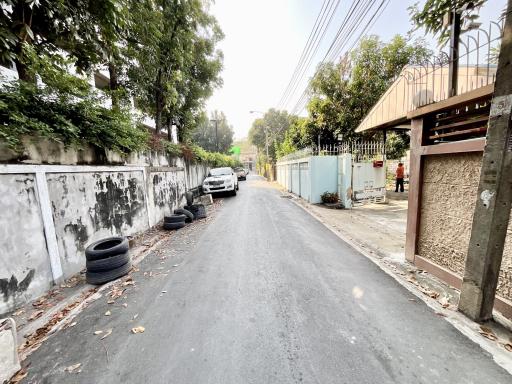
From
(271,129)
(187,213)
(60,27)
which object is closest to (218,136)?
(271,129)

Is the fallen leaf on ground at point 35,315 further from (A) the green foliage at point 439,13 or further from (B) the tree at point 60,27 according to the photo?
(A) the green foliage at point 439,13

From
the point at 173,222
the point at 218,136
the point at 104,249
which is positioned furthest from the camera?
the point at 218,136

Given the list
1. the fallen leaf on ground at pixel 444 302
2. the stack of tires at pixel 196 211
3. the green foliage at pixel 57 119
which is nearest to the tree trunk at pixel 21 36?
the green foliage at pixel 57 119

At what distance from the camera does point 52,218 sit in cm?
362

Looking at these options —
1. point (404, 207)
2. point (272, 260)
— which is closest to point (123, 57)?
point (272, 260)

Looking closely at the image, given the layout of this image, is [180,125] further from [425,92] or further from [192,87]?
[425,92]

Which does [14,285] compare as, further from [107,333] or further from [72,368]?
[72,368]

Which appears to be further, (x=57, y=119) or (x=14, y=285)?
(x=57, y=119)

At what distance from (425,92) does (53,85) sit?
6297 mm

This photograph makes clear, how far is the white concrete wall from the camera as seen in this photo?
299 cm

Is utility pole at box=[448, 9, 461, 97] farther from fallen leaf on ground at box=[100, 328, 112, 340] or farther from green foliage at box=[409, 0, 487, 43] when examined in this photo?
fallen leaf on ground at box=[100, 328, 112, 340]

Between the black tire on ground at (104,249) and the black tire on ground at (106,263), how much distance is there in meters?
0.07

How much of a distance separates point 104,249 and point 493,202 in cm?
566

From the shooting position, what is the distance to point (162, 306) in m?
3.11
